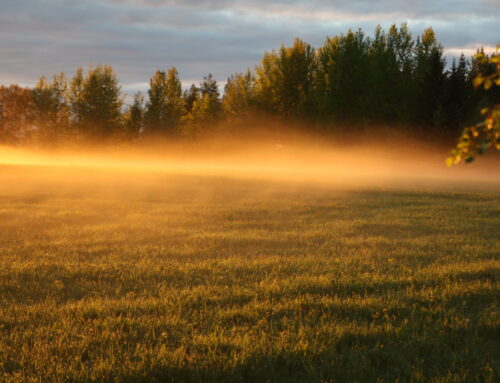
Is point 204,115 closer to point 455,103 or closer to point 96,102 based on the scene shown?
point 96,102

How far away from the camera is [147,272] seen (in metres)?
8.39

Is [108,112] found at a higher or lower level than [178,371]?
higher

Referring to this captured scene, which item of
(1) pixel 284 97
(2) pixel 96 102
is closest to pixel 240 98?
(1) pixel 284 97

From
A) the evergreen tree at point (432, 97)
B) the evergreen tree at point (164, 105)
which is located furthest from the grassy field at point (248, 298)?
the evergreen tree at point (164, 105)

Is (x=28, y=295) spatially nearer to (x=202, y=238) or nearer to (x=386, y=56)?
(x=202, y=238)

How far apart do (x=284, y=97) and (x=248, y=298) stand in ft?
194

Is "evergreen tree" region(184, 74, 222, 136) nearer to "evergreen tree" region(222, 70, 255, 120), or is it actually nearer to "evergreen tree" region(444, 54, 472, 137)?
"evergreen tree" region(222, 70, 255, 120)

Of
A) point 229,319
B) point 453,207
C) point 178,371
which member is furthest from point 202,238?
point 453,207

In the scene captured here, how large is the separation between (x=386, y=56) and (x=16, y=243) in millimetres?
56232

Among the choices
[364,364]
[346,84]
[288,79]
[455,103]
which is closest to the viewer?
[364,364]

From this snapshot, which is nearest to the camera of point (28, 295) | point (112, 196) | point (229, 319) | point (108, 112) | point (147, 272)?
point (229, 319)

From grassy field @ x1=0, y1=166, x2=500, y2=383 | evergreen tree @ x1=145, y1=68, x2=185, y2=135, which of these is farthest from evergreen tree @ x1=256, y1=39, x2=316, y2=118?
grassy field @ x1=0, y1=166, x2=500, y2=383

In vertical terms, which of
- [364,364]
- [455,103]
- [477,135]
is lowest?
[364,364]

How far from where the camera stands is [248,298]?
687 cm
